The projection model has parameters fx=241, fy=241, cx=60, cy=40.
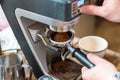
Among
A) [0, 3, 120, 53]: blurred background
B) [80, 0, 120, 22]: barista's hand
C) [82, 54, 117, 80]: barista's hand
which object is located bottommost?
[0, 3, 120, 53]: blurred background

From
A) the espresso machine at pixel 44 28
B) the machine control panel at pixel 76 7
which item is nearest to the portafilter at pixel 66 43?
the espresso machine at pixel 44 28

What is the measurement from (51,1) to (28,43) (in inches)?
7.9

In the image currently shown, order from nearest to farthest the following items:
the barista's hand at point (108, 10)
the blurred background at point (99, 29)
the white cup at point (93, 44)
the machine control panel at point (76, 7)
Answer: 1. the machine control panel at point (76, 7)
2. the barista's hand at point (108, 10)
3. the white cup at point (93, 44)
4. the blurred background at point (99, 29)

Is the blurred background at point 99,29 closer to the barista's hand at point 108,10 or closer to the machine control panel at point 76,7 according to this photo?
the barista's hand at point 108,10

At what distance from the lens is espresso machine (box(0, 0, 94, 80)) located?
59 cm

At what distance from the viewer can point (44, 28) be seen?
73cm

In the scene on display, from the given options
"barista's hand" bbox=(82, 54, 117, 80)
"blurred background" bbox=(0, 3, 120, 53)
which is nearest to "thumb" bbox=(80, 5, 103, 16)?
"barista's hand" bbox=(82, 54, 117, 80)

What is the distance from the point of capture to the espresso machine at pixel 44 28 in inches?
23.1

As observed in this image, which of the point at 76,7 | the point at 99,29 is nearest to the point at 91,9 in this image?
the point at 76,7

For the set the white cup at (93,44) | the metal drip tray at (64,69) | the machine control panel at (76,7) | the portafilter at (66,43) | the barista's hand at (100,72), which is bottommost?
the metal drip tray at (64,69)

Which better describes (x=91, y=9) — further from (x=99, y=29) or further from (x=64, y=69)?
(x=99, y=29)

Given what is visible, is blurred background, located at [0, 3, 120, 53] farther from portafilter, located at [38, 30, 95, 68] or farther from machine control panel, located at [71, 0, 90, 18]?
machine control panel, located at [71, 0, 90, 18]

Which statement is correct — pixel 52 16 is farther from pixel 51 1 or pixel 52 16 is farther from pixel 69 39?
pixel 69 39

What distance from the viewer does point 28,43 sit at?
74 cm
